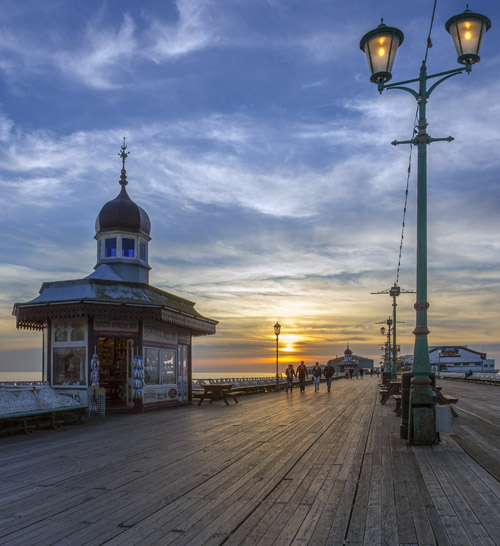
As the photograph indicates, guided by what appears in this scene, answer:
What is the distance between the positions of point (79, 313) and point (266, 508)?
11236mm

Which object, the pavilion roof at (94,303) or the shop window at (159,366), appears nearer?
the pavilion roof at (94,303)

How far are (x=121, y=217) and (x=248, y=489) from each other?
15.2 metres

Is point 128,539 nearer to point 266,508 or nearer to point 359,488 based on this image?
point 266,508

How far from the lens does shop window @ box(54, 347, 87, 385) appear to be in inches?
623

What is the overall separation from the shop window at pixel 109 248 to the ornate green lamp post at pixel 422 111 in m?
13.0

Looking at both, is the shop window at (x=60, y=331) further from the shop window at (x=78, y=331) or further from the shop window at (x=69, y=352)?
the shop window at (x=78, y=331)

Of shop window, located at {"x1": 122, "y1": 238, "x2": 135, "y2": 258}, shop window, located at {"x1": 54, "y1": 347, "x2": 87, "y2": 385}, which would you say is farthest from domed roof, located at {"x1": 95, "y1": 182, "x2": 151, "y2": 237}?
shop window, located at {"x1": 54, "y1": 347, "x2": 87, "y2": 385}

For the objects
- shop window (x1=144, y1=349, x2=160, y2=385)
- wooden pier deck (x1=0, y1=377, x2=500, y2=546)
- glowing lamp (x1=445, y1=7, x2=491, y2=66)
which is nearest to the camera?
wooden pier deck (x1=0, y1=377, x2=500, y2=546)

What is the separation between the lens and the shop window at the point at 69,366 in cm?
1582

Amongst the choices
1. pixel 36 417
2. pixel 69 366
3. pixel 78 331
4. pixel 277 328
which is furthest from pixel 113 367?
pixel 277 328

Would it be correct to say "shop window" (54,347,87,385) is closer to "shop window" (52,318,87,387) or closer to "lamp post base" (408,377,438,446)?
"shop window" (52,318,87,387)

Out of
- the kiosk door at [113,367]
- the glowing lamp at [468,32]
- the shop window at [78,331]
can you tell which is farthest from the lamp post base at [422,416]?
the kiosk door at [113,367]

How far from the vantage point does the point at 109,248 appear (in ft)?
66.2

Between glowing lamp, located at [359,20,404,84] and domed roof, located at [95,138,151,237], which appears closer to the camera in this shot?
glowing lamp, located at [359,20,404,84]
